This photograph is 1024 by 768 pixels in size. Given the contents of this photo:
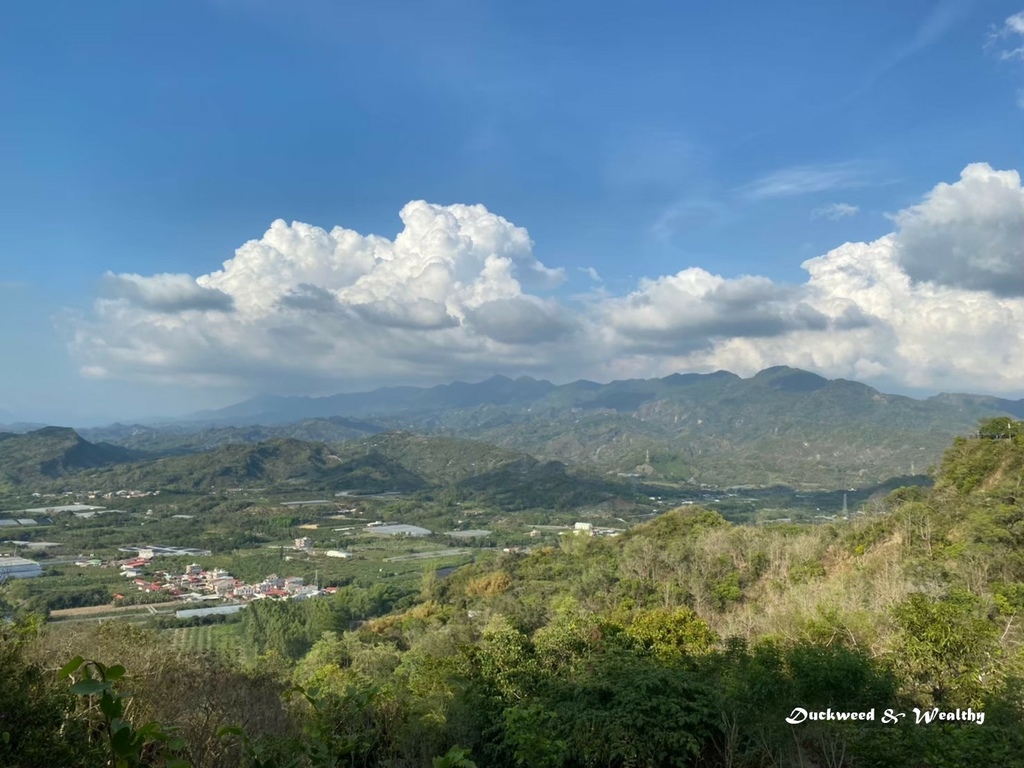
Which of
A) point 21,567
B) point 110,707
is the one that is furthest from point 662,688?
point 21,567

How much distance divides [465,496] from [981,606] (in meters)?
103

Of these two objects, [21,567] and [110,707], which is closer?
[110,707]

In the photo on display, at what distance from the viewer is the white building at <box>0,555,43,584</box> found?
45656mm

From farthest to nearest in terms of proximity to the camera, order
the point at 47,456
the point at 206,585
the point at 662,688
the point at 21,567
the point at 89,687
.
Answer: the point at 47,456 → the point at 206,585 → the point at 21,567 → the point at 662,688 → the point at 89,687

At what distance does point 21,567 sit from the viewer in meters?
48.0

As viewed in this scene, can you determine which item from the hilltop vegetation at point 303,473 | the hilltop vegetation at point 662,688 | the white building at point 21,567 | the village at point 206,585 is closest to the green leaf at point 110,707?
the hilltop vegetation at point 662,688

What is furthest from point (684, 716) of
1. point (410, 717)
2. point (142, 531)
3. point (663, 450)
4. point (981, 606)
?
point (663, 450)

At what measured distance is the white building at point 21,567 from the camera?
45656mm

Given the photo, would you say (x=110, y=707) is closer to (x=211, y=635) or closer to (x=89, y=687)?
(x=89, y=687)

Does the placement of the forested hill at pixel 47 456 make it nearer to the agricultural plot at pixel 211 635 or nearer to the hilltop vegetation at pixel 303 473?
the hilltop vegetation at pixel 303 473

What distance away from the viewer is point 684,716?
22.8 ft

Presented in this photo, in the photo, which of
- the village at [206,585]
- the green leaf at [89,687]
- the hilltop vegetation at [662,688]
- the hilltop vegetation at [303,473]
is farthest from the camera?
the hilltop vegetation at [303,473]

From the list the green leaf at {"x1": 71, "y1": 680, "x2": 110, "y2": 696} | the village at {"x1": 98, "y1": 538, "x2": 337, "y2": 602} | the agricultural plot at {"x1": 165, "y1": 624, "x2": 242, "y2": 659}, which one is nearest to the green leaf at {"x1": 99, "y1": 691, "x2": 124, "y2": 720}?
the green leaf at {"x1": 71, "y1": 680, "x2": 110, "y2": 696}

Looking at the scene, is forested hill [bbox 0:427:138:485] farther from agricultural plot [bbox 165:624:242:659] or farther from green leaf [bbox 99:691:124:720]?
green leaf [bbox 99:691:124:720]
